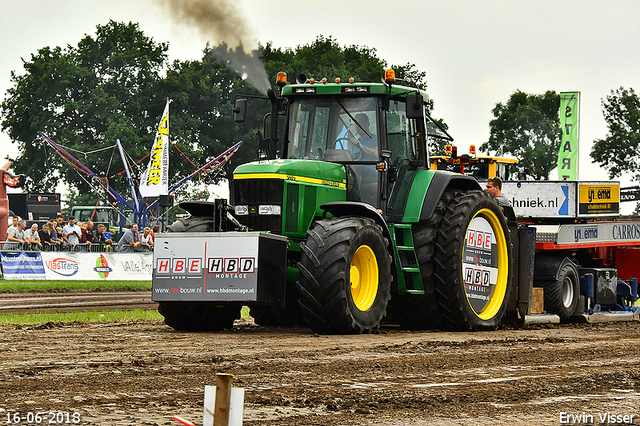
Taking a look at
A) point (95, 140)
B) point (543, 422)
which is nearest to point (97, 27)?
point (95, 140)

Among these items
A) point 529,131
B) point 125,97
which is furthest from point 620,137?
point 125,97

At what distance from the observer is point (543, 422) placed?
16.4 ft

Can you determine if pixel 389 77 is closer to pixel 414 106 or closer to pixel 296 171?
pixel 414 106

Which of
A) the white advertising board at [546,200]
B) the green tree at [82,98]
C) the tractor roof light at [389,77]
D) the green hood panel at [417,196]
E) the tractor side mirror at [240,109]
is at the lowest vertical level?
the green hood panel at [417,196]

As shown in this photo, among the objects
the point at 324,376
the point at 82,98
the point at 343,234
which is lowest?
the point at 324,376

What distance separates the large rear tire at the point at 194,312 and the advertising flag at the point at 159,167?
68.8 ft

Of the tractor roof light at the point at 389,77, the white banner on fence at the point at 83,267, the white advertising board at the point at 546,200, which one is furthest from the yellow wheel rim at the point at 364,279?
the white banner on fence at the point at 83,267

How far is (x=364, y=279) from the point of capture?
401 inches

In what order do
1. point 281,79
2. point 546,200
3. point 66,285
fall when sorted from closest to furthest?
point 281,79 → point 546,200 → point 66,285

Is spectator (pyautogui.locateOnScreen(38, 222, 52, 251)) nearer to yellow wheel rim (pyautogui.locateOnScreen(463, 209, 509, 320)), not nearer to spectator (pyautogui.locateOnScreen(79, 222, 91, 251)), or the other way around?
spectator (pyautogui.locateOnScreen(79, 222, 91, 251))

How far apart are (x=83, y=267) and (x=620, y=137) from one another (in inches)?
1443

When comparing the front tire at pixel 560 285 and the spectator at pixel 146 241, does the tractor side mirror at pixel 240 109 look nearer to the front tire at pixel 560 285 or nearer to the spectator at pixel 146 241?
the front tire at pixel 560 285

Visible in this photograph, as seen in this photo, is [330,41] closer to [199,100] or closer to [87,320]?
[199,100]

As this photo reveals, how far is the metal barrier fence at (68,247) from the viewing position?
23906 mm
